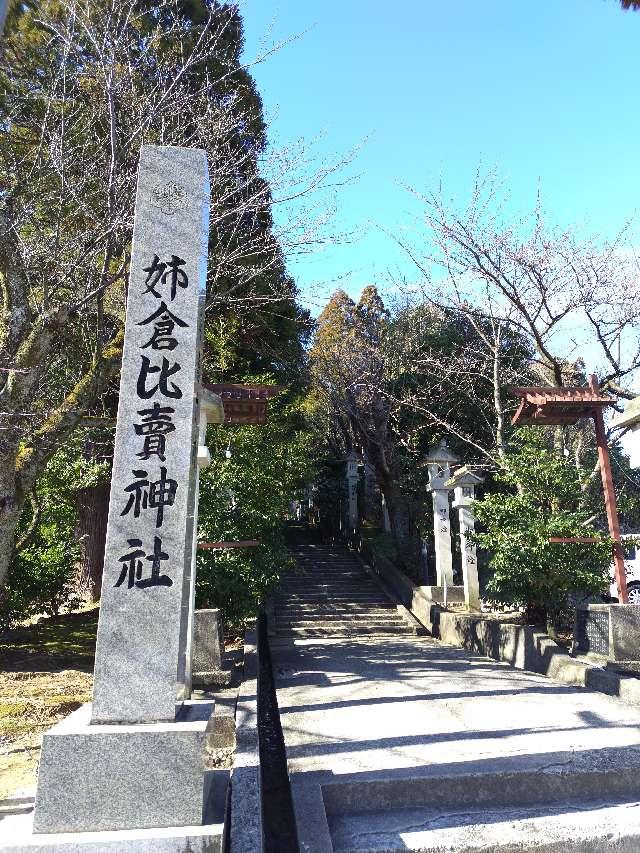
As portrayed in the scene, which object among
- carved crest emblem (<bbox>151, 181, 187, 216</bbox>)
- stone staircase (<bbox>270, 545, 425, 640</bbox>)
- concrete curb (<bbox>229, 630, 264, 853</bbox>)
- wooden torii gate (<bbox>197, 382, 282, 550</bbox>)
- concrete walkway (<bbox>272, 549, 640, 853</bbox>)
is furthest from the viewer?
stone staircase (<bbox>270, 545, 425, 640</bbox>)

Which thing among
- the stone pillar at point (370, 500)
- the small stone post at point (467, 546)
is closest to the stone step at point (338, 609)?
the small stone post at point (467, 546)

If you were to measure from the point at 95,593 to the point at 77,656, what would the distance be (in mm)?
5507

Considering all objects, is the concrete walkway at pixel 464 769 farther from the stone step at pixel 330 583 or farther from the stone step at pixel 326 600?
the stone step at pixel 330 583

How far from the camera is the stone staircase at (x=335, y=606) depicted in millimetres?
12242

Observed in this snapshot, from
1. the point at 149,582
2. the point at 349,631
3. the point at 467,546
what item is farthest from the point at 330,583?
the point at 149,582

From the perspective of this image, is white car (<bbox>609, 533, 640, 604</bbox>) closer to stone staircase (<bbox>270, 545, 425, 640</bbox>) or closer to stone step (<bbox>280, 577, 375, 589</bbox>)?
stone staircase (<bbox>270, 545, 425, 640</bbox>)

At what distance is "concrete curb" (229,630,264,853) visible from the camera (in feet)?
11.0

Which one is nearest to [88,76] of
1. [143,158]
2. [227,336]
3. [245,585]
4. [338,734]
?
[227,336]

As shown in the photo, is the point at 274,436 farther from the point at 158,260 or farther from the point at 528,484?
the point at 158,260

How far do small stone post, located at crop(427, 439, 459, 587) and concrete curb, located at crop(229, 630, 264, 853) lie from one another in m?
7.65

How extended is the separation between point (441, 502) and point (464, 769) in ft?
31.5

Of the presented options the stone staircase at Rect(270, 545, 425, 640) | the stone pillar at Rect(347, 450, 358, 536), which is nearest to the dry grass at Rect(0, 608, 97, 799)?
the stone staircase at Rect(270, 545, 425, 640)

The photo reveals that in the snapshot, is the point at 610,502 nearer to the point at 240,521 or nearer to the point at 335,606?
the point at 240,521

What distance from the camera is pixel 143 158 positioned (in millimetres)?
4406
